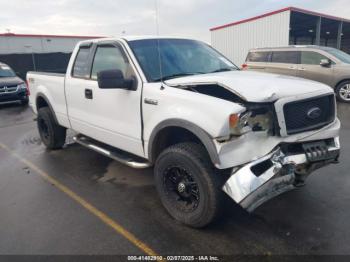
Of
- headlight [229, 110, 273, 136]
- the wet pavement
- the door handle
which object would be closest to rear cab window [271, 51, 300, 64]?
the wet pavement

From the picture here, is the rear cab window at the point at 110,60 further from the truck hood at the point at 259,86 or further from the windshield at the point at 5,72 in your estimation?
the windshield at the point at 5,72

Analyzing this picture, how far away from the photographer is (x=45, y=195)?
411 cm

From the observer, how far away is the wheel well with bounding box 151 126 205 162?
3275mm

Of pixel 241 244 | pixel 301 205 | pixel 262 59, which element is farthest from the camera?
pixel 262 59

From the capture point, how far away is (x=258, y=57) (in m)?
11.8

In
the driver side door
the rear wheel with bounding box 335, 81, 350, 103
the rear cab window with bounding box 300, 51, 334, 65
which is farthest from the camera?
the rear cab window with bounding box 300, 51, 334, 65

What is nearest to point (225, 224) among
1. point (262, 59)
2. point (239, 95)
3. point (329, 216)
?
point (329, 216)

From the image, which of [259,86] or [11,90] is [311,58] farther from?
[11,90]

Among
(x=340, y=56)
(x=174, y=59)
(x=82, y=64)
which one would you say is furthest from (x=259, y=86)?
(x=340, y=56)

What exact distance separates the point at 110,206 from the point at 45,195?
3.35ft

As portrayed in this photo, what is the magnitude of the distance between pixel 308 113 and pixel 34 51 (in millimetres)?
26693

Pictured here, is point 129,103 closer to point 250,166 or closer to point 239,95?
point 239,95

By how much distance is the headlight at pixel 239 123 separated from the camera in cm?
266

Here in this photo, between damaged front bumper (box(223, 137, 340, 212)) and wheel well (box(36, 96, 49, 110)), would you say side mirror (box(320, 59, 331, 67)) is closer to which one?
damaged front bumper (box(223, 137, 340, 212))
